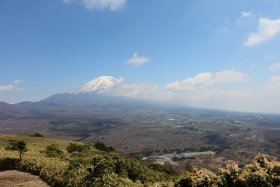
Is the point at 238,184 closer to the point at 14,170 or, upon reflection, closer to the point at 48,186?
the point at 48,186

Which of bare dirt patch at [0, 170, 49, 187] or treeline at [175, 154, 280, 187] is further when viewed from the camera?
bare dirt patch at [0, 170, 49, 187]

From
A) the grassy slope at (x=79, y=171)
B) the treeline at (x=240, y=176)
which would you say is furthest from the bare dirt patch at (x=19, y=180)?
the treeline at (x=240, y=176)

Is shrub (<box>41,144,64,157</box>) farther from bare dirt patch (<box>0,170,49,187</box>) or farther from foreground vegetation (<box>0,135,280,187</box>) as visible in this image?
bare dirt patch (<box>0,170,49,187</box>)

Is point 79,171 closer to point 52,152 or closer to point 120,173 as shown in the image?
point 120,173

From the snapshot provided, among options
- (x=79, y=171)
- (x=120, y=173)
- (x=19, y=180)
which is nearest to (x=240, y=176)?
(x=79, y=171)

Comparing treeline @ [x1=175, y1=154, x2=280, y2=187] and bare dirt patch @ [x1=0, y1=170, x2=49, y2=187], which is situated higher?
treeline @ [x1=175, y1=154, x2=280, y2=187]

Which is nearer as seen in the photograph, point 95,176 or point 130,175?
point 95,176

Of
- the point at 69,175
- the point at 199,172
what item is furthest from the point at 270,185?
the point at 69,175

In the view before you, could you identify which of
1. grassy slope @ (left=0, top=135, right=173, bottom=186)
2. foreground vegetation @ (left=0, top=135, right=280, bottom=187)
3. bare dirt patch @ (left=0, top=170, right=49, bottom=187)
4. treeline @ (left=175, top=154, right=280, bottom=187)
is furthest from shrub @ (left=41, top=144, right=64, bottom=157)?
treeline @ (left=175, top=154, right=280, bottom=187)

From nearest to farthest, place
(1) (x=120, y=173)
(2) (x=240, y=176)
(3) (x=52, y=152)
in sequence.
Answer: (2) (x=240, y=176) → (1) (x=120, y=173) → (3) (x=52, y=152)
